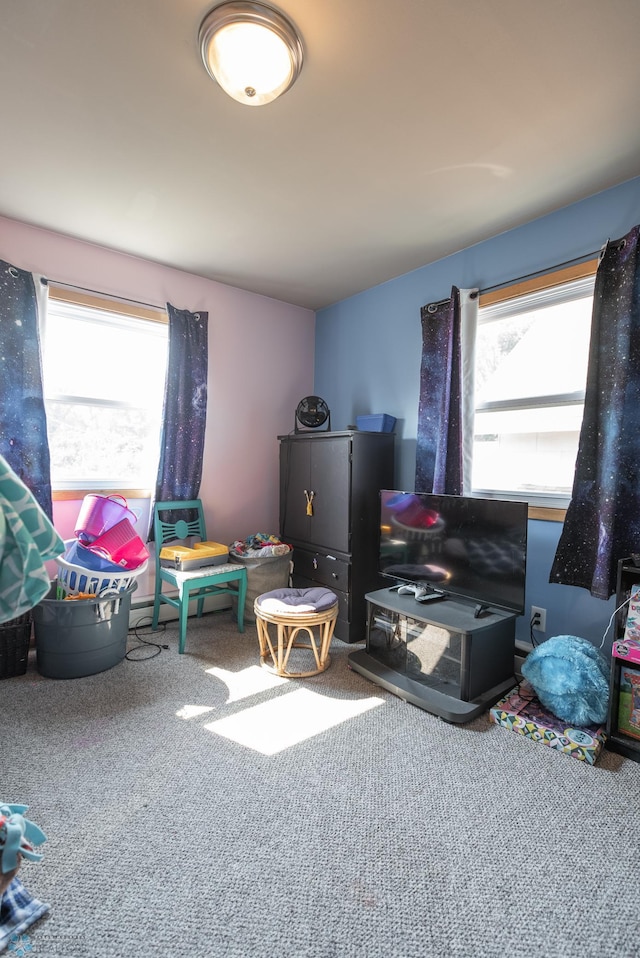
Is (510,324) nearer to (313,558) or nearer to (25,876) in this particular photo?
(313,558)

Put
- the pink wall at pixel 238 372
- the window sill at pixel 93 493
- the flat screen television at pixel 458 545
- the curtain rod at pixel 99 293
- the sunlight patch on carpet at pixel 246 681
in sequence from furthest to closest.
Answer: the pink wall at pixel 238 372
the window sill at pixel 93 493
the curtain rod at pixel 99 293
the sunlight patch on carpet at pixel 246 681
the flat screen television at pixel 458 545

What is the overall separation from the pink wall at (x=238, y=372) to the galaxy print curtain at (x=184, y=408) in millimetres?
134

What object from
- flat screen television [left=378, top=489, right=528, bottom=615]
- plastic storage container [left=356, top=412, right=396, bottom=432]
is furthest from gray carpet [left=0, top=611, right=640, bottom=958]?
plastic storage container [left=356, top=412, right=396, bottom=432]

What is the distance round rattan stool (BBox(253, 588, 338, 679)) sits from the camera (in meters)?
2.42

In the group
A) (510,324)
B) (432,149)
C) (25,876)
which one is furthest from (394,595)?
(432,149)

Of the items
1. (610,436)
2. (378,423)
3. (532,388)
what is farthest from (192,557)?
(610,436)

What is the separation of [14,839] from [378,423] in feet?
9.06

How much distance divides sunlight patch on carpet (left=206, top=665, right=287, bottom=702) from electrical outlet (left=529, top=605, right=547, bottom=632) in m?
1.41

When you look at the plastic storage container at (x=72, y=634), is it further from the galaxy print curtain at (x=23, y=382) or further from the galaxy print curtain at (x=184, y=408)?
the galaxy print curtain at (x=184, y=408)

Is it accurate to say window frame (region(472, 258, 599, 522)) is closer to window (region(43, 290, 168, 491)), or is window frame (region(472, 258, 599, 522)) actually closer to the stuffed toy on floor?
window (region(43, 290, 168, 491))

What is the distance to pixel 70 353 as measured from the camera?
115 inches

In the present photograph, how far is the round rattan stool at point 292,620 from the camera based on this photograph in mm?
2424

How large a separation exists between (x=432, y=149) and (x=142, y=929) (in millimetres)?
2841

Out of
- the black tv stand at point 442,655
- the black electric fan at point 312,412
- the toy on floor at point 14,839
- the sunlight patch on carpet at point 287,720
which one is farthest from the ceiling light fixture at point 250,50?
the sunlight patch on carpet at point 287,720
